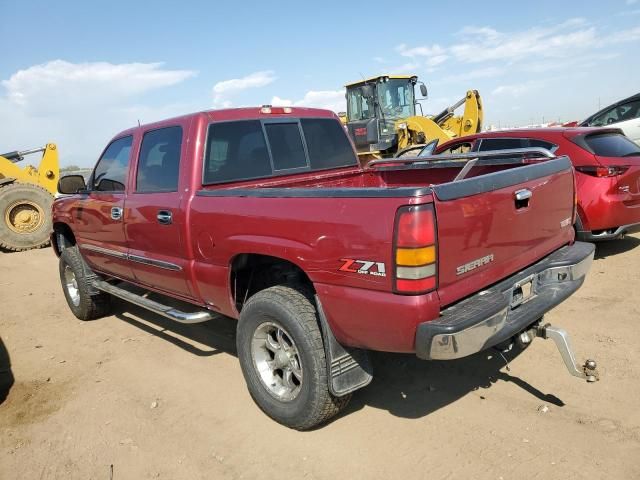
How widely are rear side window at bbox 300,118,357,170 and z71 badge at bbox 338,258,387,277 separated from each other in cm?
193

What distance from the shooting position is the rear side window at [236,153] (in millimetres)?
3633

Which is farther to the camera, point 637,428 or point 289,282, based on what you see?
point 289,282

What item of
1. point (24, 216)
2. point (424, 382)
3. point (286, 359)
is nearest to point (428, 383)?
point (424, 382)

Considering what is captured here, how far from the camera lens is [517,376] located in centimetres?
345

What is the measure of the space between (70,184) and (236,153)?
2276 millimetres

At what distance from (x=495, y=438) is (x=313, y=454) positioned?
1060 mm

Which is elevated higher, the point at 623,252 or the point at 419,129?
the point at 419,129

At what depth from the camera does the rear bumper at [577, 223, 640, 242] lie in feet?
18.0

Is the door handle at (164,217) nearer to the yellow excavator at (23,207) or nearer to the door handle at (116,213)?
the door handle at (116,213)

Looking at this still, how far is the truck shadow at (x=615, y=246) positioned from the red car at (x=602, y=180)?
51cm

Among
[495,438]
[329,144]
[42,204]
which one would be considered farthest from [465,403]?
[42,204]

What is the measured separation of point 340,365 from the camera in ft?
9.16

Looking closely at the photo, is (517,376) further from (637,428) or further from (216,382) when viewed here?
(216,382)

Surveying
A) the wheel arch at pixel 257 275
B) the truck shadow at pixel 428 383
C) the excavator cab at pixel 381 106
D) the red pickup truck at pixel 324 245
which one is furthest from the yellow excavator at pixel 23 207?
the truck shadow at pixel 428 383
